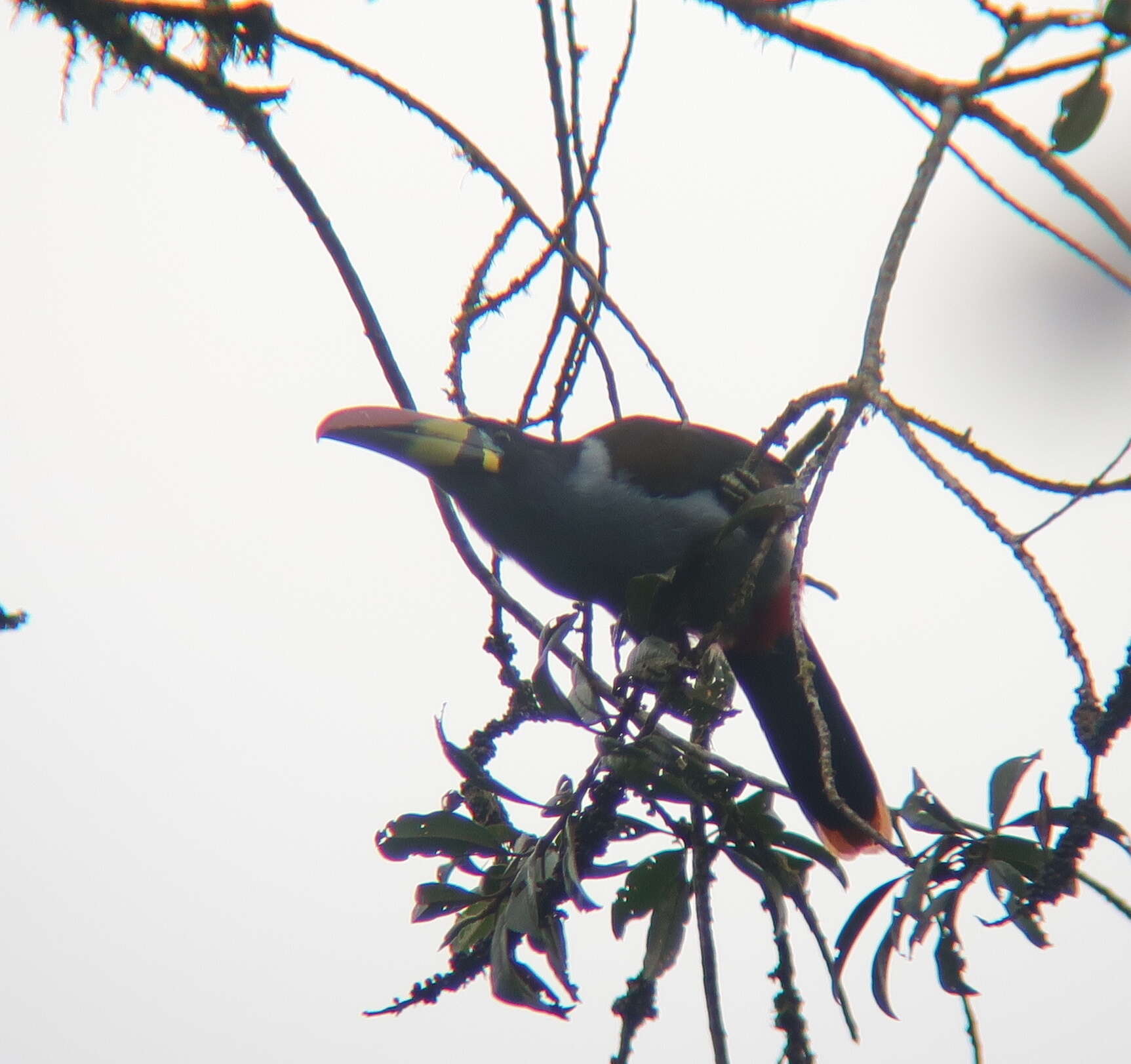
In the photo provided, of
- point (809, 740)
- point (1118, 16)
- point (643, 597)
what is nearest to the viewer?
point (1118, 16)

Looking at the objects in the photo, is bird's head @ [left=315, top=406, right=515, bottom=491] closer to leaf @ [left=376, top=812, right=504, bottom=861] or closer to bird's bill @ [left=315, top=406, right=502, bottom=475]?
bird's bill @ [left=315, top=406, right=502, bottom=475]

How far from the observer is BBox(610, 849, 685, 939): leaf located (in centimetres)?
246

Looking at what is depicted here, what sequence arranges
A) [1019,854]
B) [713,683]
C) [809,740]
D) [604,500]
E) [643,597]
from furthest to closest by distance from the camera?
1. [809,740]
2. [604,500]
3. [643,597]
4. [713,683]
5. [1019,854]

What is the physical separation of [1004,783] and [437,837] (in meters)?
1.17

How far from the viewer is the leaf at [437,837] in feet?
8.09

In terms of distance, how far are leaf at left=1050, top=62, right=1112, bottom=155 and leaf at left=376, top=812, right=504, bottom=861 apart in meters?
1.75

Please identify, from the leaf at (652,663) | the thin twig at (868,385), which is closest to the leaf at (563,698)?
the leaf at (652,663)

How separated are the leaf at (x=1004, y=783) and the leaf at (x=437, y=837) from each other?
102 centimetres

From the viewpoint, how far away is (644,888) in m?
2.46

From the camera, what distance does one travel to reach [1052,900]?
198cm

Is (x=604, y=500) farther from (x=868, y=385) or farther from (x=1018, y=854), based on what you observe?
(x=1018, y=854)

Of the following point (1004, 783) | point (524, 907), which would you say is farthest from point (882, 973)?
point (524, 907)

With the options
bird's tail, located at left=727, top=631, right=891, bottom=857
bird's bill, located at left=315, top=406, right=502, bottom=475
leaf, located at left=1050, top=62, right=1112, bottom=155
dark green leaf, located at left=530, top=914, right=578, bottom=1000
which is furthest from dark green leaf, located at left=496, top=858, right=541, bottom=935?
leaf, located at left=1050, top=62, right=1112, bottom=155

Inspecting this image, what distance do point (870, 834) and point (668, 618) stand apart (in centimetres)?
106
